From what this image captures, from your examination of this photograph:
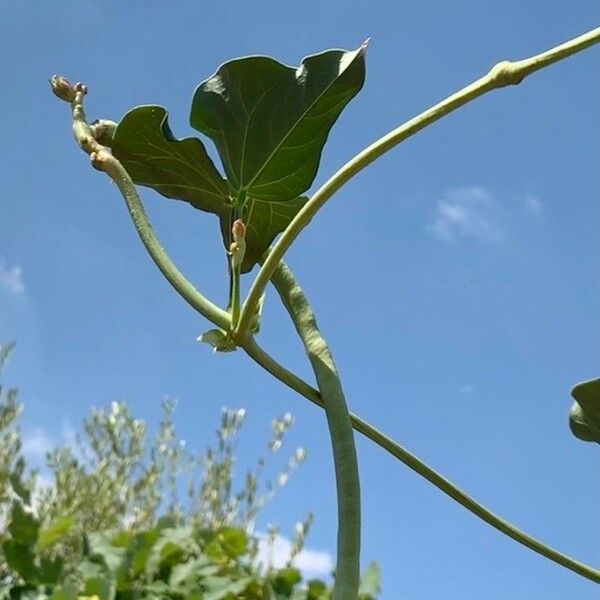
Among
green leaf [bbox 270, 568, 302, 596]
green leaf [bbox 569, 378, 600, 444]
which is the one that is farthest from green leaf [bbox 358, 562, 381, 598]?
green leaf [bbox 569, 378, 600, 444]

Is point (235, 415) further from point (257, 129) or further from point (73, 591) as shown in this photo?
point (257, 129)

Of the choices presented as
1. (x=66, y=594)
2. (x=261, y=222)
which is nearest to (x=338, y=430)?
(x=261, y=222)

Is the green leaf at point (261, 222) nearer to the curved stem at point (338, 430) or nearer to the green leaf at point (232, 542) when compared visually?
the curved stem at point (338, 430)

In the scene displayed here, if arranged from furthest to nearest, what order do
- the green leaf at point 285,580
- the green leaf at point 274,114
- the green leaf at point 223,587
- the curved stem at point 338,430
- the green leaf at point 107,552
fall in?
1. the green leaf at point 285,580
2. the green leaf at point 107,552
3. the green leaf at point 223,587
4. the green leaf at point 274,114
5. the curved stem at point 338,430

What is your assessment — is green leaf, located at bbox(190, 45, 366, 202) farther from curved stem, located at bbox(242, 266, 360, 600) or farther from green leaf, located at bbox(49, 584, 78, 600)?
green leaf, located at bbox(49, 584, 78, 600)

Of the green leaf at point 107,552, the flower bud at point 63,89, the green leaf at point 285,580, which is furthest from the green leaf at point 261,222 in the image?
the green leaf at point 285,580
